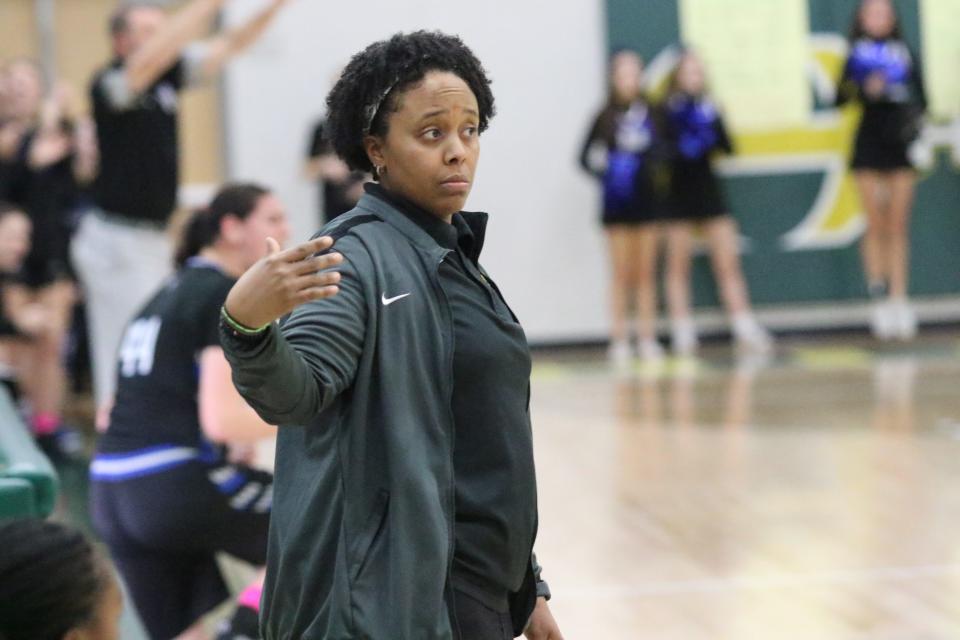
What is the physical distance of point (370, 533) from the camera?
2.04 meters

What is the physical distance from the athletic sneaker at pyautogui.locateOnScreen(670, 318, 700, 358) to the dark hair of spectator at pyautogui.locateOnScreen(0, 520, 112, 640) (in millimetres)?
10126

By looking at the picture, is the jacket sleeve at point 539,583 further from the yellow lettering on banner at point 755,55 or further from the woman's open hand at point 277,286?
the yellow lettering on banner at point 755,55

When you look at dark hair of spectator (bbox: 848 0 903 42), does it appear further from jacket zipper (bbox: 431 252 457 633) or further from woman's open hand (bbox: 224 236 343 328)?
woman's open hand (bbox: 224 236 343 328)

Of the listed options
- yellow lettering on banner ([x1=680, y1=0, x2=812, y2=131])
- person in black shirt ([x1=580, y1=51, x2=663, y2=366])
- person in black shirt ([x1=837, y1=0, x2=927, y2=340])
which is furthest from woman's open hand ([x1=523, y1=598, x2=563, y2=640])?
yellow lettering on banner ([x1=680, y1=0, x2=812, y2=131])

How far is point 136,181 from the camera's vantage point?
7.14 meters

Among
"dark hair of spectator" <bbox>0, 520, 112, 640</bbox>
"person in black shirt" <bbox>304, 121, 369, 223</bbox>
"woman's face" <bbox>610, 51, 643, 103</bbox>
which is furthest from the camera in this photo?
"woman's face" <bbox>610, 51, 643, 103</bbox>

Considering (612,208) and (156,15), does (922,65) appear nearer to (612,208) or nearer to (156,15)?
(612,208)

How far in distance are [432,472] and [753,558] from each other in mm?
3542

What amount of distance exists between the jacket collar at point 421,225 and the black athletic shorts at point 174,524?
1.70m

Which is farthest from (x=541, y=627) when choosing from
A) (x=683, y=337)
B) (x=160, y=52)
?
(x=683, y=337)

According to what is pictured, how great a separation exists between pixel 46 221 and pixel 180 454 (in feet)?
18.7

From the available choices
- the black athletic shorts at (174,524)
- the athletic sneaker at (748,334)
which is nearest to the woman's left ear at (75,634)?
the black athletic shorts at (174,524)

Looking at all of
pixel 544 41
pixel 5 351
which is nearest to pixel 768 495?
pixel 5 351

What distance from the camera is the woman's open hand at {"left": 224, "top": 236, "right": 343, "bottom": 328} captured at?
1.85m
